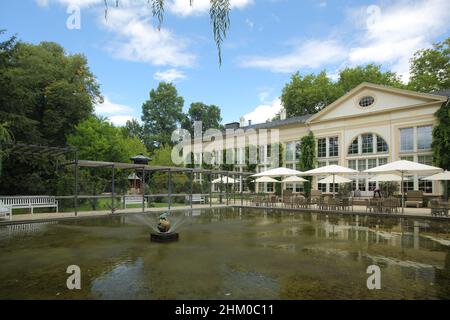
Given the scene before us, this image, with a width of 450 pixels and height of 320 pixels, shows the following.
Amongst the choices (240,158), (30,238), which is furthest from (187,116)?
(30,238)

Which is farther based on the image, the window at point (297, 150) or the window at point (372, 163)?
the window at point (297, 150)

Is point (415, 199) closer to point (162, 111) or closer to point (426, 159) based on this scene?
point (426, 159)

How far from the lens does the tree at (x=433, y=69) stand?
38.9 meters

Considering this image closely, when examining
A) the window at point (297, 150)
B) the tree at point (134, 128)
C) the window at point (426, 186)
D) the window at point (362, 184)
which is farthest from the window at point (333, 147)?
the tree at point (134, 128)

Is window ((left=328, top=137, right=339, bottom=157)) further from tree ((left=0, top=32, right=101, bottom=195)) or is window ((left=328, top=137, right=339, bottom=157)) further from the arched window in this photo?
tree ((left=0, top=32, right=101, bottom=195))

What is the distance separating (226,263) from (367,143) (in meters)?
25.5

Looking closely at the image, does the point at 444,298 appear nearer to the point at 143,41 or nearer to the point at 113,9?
the point at 143,41

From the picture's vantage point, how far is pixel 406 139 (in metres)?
26.3

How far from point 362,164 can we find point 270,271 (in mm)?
25550

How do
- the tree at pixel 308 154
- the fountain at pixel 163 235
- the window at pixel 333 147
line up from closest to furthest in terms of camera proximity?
the fountain at pixel 163 235
the window at pixel 333 147
the tree at pixel 308 154

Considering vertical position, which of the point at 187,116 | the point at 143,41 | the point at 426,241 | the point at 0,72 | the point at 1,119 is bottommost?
the point at 426,241

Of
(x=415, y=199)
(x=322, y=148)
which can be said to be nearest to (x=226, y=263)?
(x=415, y=199)

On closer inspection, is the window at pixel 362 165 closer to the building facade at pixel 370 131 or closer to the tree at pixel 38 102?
the building facade at pixel 370 131
